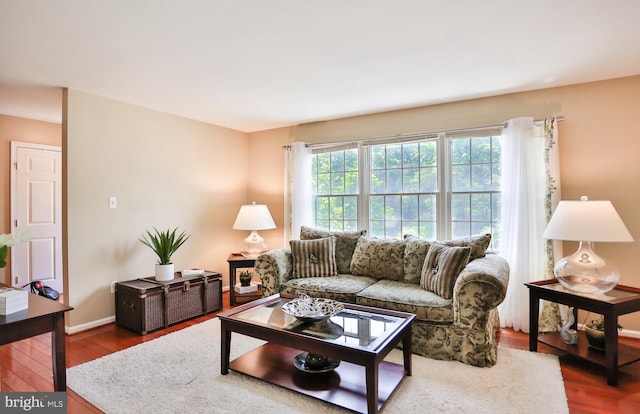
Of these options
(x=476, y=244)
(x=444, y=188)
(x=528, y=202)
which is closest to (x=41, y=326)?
(x=476, y=244)

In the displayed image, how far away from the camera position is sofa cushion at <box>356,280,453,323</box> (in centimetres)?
256

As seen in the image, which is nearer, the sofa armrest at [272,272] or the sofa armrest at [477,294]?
the sofa armrest at [477,294]

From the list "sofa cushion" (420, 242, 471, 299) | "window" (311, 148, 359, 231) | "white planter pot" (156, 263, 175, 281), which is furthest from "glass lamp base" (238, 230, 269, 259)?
"sofa cushion" (420, 242, 471, 299)

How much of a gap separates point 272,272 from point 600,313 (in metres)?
2.64

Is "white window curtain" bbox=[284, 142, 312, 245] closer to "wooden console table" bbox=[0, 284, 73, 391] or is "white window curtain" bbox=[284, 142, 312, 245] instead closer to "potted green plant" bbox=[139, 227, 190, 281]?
"potted green plant" bbox=[139, 227, 190, 281]

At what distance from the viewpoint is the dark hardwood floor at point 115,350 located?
2023mm

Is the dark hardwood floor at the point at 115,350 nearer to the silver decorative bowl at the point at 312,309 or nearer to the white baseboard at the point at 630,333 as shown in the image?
the white baseboard at the point at 630,333

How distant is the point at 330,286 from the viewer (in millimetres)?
3107

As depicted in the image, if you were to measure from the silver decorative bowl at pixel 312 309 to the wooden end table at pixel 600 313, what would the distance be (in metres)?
1.65

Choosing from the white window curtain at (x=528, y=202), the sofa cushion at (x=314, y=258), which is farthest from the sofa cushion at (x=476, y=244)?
the sofa cushion at (x=314, y=258)

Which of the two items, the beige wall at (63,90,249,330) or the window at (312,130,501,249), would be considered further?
the window at (312,130,501,249)

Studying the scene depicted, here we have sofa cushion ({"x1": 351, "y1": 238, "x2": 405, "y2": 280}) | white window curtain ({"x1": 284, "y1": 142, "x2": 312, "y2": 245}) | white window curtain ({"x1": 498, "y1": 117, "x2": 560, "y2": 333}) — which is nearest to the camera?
white window curtain ({"x1": 498, "y1": 117, "x2": 560, "y2": 333})

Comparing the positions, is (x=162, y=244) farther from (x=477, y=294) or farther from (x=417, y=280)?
(x=477, y=294)

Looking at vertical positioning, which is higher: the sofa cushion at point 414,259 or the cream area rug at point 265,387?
the sofa cushion at point 414,259
